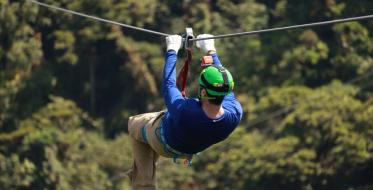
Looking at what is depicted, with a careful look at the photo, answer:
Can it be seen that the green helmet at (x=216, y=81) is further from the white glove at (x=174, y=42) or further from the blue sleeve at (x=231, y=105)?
the white glove at (x=174, y=42)

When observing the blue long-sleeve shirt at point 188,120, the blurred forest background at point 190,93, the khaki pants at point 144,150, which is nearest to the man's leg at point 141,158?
the khaki pants at point 144,150

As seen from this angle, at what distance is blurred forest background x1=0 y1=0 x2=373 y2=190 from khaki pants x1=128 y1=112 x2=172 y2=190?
9.64 meters

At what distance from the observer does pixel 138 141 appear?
6.76 m

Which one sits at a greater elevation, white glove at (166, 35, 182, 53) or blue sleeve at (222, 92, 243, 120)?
white glove at (166, 35, 182, 53)

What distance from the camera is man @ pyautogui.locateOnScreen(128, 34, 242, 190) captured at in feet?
19.8

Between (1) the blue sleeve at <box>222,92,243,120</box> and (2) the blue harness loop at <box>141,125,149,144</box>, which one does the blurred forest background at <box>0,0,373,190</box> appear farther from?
(1) the blue sleeve at <box>222,92,243,120</box>

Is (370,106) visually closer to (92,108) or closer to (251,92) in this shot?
(251,92)

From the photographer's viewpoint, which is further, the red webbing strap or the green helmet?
the red webbing strap

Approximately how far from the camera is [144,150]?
6.75 m

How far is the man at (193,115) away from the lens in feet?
19.8

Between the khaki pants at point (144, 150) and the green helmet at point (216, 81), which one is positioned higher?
the green helmet at point (216, 81)

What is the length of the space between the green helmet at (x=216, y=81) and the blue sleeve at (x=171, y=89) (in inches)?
6.1

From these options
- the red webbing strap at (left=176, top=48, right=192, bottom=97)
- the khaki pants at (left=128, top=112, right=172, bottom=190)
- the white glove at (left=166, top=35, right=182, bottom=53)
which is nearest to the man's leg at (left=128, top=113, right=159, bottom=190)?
the khaki pants at (left=128, top=112, right=172, bottom=190)

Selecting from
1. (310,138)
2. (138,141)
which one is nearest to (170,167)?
(310,138)
